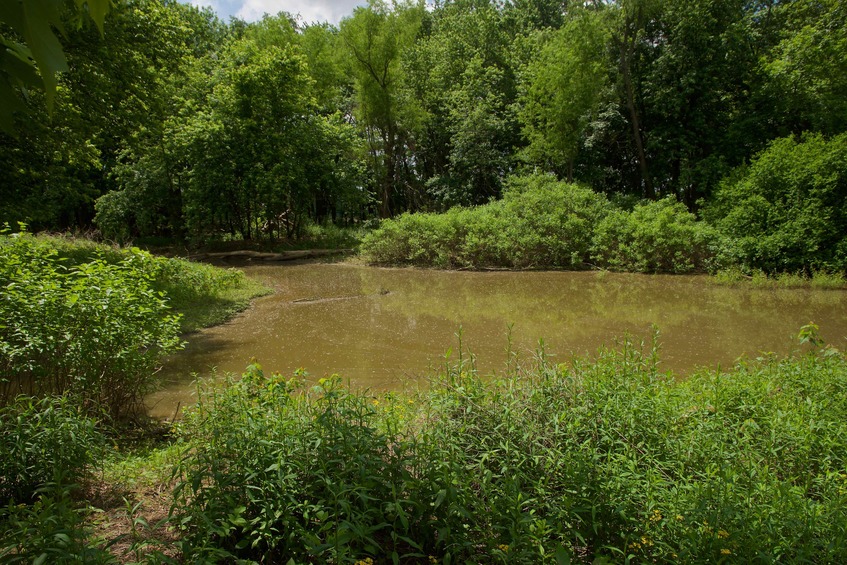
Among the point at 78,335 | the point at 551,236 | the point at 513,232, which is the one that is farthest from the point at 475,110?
the point at 78,335

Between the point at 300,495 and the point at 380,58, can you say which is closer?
the point at 300,495

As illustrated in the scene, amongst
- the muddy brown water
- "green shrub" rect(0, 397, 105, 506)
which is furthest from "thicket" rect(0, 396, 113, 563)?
the muddy brown water

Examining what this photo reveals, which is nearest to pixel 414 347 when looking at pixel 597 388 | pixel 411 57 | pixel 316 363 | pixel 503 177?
pixel 316 363

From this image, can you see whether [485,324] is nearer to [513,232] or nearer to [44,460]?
[44,460]

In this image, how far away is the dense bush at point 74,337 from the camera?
4008mm

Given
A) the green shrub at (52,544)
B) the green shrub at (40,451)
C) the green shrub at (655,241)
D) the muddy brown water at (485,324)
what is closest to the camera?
the green shrub at (52,544)

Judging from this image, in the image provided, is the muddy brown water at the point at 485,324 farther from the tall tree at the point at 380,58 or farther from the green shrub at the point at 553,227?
the tall tree at the point at 380,58

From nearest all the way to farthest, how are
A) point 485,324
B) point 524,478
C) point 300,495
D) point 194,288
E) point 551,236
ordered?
point 300,495 < point 524,478 < point 485,324 < point 194,288 < point 551,236

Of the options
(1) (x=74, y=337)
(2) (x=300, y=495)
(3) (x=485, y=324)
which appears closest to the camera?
(2) (x=300, y=495)

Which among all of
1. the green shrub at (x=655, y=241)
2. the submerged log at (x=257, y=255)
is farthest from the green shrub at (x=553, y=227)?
the submerged log at (x=257, y=255)

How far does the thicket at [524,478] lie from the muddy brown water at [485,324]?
2118 mm

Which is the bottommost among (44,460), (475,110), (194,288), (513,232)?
(44,460)

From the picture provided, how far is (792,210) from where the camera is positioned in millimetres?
12984

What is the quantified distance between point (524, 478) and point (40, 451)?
2958 mm
